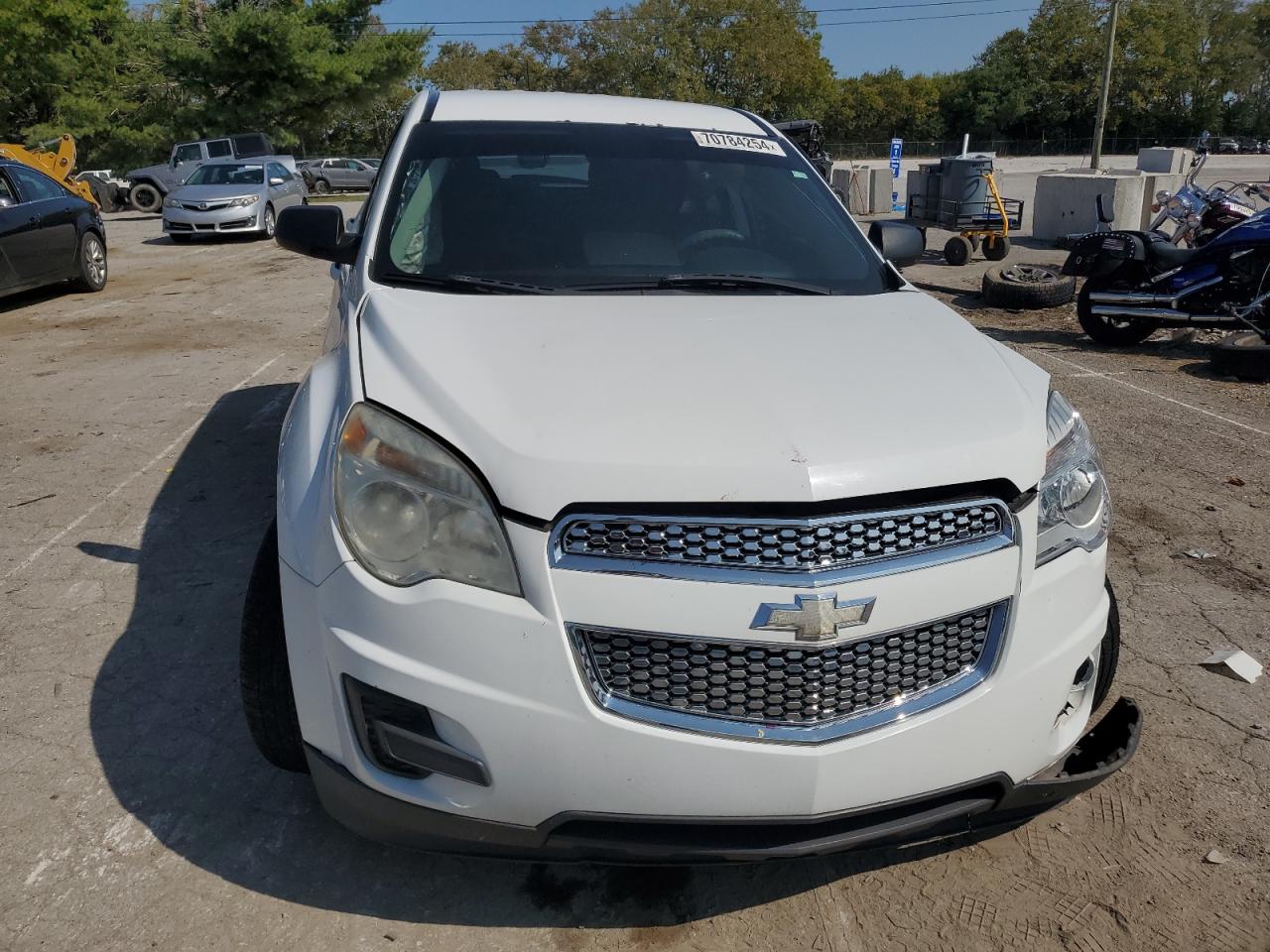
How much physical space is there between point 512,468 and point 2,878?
1643 mm

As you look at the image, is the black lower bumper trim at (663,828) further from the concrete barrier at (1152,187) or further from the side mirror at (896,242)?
the concrete barrier at (1152,187)

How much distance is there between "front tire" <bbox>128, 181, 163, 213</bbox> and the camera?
27750mm

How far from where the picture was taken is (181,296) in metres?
11.9

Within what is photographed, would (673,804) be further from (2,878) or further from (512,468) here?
(2,878)

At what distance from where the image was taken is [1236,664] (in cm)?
339

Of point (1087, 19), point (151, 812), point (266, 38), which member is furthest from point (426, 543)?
point (1087, 19)

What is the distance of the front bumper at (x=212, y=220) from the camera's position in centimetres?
1739

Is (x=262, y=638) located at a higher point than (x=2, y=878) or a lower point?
higher

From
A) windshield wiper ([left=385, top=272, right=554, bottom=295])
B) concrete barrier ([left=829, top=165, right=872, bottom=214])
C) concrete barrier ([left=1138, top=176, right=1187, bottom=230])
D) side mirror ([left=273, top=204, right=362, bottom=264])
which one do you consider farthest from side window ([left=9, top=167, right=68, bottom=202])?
concrete barrier ([left=829, top=165, right=872, bottom=214])

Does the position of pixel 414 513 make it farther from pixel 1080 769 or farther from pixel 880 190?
pixel 880 190

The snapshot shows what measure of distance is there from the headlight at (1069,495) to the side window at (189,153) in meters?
30.0

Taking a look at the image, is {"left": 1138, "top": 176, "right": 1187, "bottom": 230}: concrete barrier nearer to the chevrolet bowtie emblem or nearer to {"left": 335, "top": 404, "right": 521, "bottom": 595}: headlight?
the chevrolet bowtie emblem

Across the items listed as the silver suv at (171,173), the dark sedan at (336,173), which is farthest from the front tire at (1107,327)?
the dark sedan at (336,173)

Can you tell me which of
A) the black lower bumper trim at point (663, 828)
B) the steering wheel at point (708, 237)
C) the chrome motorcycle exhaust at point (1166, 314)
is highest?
the steering wheel at point (708, 237)
